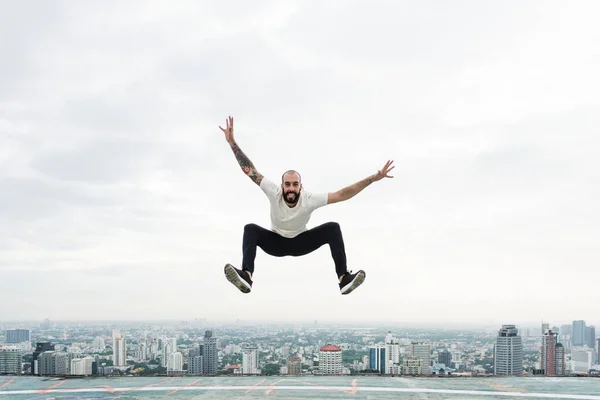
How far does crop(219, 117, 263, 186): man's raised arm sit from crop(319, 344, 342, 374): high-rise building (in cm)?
2543

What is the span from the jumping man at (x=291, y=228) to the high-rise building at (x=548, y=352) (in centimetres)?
3296

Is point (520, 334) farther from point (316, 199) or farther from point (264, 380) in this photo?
point (316, 199)

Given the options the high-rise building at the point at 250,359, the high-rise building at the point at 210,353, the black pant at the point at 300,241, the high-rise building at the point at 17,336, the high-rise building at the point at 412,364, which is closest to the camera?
the black pant at the point at 300,241

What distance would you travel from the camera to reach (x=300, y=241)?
8461mm

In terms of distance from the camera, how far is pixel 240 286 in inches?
316

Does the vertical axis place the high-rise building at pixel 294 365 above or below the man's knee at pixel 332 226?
below

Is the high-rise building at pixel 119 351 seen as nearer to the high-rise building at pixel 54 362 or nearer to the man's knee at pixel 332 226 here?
the high-rise building at pixel 54 362

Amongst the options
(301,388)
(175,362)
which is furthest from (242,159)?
(175,362)

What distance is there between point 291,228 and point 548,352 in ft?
121

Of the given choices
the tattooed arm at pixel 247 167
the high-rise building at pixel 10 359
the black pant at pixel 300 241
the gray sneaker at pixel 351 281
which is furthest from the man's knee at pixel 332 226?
the high-rise building at pixel 10 359

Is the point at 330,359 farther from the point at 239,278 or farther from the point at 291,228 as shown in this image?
the point at 239,278

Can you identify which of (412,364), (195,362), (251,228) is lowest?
(412,364)

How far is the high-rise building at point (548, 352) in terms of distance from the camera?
1482 inches

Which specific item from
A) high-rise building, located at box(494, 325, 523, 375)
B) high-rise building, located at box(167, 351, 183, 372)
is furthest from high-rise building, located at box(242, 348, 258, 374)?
high-rise building, located at box(494, 325, 523, 375)
